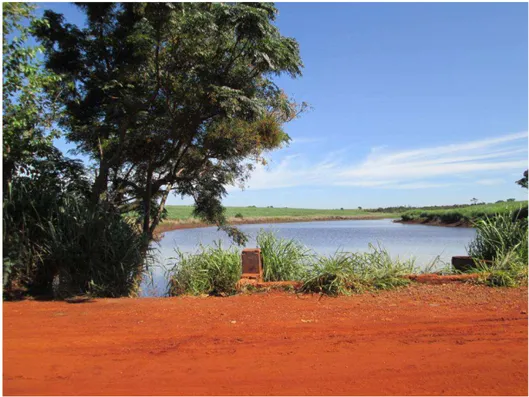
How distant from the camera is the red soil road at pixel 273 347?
3674 mm

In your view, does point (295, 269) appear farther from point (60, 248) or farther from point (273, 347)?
point (273, 347)

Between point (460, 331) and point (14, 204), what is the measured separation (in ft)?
23.8

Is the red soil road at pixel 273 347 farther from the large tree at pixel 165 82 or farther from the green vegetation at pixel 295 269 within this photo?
the large tree at pixel 165 82

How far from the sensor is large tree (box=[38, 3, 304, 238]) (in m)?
8.52

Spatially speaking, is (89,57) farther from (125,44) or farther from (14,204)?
(14,204)

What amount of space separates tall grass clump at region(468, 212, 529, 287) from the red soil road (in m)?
1.03

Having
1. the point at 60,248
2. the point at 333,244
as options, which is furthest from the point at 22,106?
the point at 333,244

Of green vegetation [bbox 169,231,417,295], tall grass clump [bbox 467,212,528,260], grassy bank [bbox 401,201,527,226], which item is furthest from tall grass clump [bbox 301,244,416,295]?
grassy bank [bbox 401,201,527,226]

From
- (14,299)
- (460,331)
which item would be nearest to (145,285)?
(14,299)

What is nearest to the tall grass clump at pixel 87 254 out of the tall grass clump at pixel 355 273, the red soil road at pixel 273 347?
the red soil road at pixel 273 347

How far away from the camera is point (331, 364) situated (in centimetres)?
406

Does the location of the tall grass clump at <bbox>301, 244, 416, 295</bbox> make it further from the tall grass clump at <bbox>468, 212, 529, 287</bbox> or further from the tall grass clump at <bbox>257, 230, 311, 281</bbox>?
the tall grass clump at <bbox>468, 212, 529, 287</bbox>

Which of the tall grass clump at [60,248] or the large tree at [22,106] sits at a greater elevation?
the large tree at [22,106]

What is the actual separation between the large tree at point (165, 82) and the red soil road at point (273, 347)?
13.4 ft
